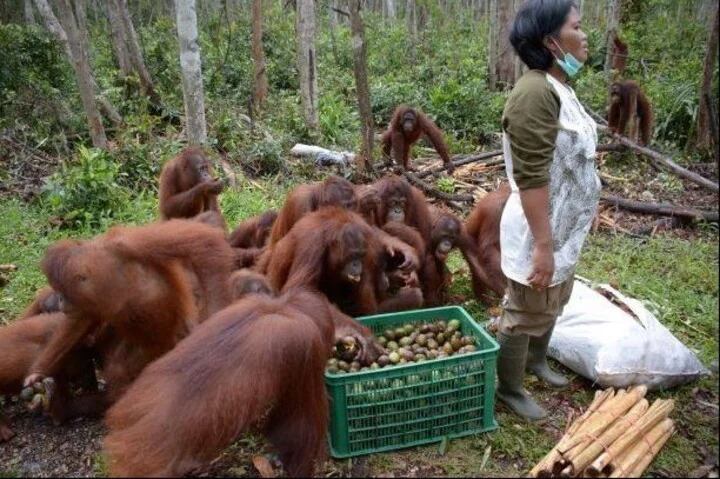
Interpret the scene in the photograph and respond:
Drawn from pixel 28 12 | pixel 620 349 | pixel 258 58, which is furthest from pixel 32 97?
pixel 28 12

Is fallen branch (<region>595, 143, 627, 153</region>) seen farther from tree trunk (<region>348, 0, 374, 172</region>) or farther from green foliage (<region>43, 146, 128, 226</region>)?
green foliage (<region>43, 146, 128, 226</region>)

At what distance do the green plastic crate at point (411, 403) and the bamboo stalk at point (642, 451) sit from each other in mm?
752

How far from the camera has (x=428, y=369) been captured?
11.4 feet

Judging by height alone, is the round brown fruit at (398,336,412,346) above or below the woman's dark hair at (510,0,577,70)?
below

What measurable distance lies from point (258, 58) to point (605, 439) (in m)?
12.1

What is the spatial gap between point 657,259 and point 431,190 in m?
3.13

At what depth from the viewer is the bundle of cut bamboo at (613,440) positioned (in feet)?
10.3

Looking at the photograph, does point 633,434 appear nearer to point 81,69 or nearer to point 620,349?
point 620,349

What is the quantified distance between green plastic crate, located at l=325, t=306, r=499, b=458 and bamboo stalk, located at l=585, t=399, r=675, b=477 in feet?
2.29

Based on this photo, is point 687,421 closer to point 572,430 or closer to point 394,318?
point 572,430

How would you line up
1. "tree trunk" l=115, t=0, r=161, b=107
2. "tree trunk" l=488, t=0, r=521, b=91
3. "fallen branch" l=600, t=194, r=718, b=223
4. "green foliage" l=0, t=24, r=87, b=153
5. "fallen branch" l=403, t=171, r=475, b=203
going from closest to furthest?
"fallen branch" l=600, t=194, r=718, b=223 → "fallen branch" l=403, t=171, r=475, b=203 → "green foliage" l=0, t=24, r=87, b=153 → "tree trunk" l=115, t=0, r=161, b=107 → "tree trunk" l=488, t=0, r=521, b=91

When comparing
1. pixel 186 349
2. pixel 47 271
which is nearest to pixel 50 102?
pixel 47 271

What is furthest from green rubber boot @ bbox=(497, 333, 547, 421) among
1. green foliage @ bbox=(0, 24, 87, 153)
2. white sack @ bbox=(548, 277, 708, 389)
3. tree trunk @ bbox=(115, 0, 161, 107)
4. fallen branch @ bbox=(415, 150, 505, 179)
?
tree trunk @ bbox=(115, 0, 161, 107)

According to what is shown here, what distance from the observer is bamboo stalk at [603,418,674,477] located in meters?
3.14
